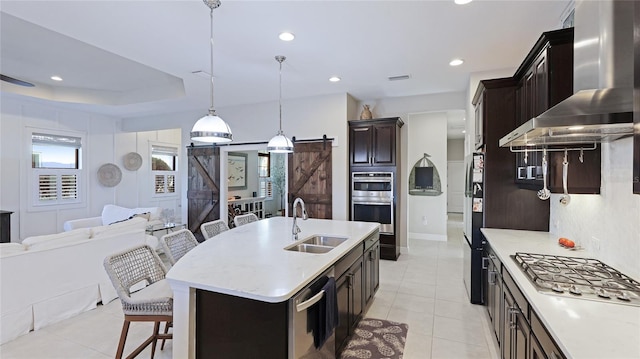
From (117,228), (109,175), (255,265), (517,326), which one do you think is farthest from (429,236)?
(109,175)

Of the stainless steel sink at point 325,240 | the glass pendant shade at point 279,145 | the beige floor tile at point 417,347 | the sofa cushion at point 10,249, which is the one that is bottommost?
the beige floor tile at point 417,347

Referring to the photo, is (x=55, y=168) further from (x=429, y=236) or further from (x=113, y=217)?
(x=429, y=236)

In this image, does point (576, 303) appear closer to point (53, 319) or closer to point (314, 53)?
point (314, 53)

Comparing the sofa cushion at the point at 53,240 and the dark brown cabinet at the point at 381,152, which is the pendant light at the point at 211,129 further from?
the dark brown cabinet at the point at 381,152

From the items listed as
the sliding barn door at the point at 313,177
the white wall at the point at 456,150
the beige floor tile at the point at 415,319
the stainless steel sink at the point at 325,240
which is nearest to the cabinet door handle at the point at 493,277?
the beige floor tile at the point at 415,319

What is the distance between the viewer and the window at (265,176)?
364 inches

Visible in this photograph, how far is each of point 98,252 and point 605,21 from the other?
4.88 metres

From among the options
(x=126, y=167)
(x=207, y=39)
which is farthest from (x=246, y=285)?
(x=126, y=167)

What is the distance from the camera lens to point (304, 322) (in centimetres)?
172

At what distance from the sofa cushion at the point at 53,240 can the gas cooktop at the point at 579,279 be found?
166 inches

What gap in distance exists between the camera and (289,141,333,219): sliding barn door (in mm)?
5426

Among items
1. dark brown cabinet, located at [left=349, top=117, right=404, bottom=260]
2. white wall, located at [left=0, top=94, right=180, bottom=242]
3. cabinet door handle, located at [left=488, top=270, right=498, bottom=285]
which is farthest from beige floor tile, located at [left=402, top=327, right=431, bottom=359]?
white wall, located at [left=0, top=94, right=180, bottom=242]

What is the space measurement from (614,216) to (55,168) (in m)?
8.81

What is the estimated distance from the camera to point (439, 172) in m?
6.75
